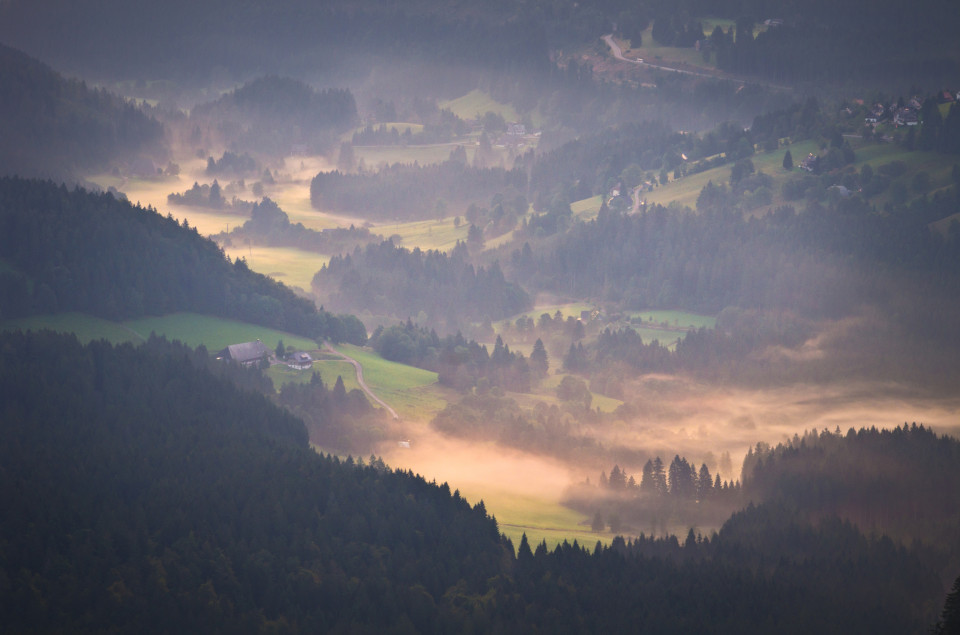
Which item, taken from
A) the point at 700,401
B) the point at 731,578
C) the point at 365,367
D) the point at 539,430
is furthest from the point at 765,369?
the point at 731,578

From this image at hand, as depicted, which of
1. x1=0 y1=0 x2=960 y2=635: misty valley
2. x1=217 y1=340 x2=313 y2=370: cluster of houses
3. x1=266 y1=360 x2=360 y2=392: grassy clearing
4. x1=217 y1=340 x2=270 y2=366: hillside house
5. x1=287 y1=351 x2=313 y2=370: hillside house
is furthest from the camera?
x1=287 y1=351 x2=313 y2=370: hillside house

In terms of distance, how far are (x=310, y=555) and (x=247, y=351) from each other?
2064 inches

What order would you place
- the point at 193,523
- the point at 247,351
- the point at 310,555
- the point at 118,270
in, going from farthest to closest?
the point at 118,270 → the point at 247,351 → the point at 310,555 → the point at 193,523

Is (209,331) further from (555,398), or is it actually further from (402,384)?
(555,398)

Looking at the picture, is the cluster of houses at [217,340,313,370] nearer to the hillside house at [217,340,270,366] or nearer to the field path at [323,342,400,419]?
the hillside house at [217,340,270,366]

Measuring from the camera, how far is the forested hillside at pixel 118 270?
138 metres

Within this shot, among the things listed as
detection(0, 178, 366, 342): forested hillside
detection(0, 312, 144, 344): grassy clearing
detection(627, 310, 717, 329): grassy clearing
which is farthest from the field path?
detection(627, 310, 717, 329): grassy clearing

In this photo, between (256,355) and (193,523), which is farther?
(256,355)

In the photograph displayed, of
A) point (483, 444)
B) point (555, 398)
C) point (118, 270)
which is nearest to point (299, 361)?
point (483, 444)

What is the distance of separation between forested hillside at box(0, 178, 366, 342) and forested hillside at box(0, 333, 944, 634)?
29.9 meters

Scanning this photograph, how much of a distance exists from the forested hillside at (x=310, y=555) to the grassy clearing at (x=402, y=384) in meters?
29.6

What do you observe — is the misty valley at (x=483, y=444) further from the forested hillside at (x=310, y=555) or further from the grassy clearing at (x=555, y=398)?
the grassy clearing at (x=555, y=398)

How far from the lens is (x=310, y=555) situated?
3435 inches

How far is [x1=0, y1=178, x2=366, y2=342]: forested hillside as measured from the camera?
13775 centimetres
